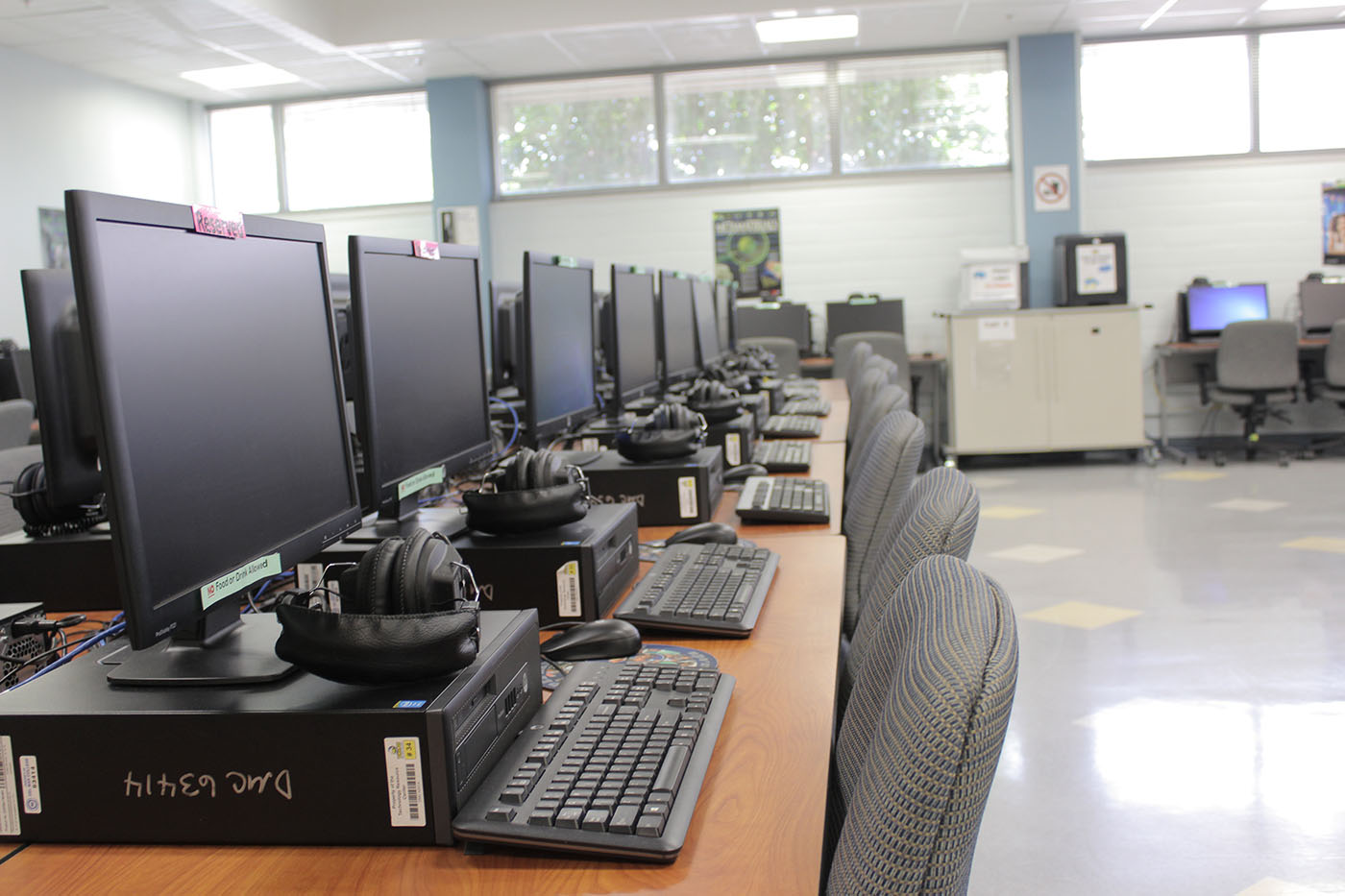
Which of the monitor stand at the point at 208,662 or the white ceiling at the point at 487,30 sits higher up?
the white ceiling at the point at 487,30

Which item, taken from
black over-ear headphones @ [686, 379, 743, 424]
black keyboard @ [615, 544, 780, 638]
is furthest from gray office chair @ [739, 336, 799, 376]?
black keyboard @ [615, 544, 780, 638]

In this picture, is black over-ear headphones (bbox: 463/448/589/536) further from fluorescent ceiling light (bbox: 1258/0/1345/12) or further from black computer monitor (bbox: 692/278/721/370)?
fluorescent ceiling light (bbox: 1258/0/1345/12)

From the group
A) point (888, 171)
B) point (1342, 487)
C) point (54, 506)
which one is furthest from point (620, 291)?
point (888, 171)

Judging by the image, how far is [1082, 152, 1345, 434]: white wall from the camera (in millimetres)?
7602

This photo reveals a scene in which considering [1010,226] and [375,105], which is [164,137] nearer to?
[375,105]

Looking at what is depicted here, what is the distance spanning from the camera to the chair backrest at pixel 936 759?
72cm

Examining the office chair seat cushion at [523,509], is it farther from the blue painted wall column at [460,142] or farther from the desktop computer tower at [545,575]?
the blue painted wall column at [460,142]

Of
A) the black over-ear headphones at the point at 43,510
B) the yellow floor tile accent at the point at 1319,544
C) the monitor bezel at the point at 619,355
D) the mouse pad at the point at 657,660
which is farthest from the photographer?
the yellow floor tile accent at the point at 1319,544

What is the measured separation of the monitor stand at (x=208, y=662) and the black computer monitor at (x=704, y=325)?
336cm

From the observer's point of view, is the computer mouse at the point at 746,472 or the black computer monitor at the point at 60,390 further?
the computer mouse at the point at 746,472

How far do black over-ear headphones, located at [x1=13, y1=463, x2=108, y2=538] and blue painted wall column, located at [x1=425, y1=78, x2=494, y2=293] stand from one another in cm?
651

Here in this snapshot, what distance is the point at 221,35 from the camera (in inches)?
263

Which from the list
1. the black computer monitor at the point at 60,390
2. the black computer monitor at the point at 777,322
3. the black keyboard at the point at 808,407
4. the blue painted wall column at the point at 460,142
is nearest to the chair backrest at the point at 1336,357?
the black computer monitor at the point at 777,322

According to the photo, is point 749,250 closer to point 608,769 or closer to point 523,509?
point 523,509
